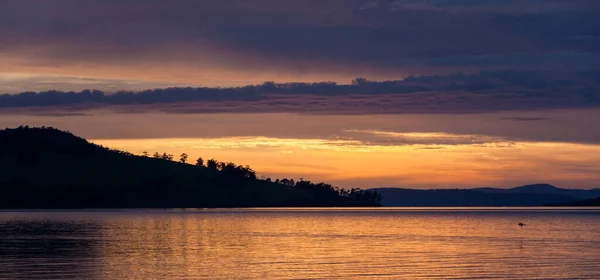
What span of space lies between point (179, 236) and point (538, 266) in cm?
6769

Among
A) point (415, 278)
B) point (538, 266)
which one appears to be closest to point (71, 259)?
point (415, 278)

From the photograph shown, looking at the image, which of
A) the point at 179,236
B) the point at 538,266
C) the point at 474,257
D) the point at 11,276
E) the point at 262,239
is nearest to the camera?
the point at 11,276

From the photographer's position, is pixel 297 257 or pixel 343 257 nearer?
pixel 297 257

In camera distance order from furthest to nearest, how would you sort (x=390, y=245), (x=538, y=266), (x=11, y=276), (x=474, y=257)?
1. (x=390, y=245)
2. (x=474, y=257)
3. (x=538, y=266)
4. (x=11, y=276)

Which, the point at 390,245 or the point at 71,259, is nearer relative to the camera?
the point at 71,259

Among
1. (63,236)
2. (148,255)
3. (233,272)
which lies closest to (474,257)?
(233,272)

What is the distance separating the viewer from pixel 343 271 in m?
78.9

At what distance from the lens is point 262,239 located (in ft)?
420

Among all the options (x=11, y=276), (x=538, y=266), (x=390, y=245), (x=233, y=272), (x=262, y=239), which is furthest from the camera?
(x=262, y=239)

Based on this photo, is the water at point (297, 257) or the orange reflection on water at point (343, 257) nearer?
the water at point (297, 257)

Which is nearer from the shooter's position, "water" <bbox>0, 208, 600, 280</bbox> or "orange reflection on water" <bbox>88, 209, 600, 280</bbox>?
"water" <bbox>0, 208, 600, 280</bbox>

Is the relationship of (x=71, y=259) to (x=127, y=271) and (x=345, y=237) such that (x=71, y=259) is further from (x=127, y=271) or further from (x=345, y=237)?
(x=345, y=237)

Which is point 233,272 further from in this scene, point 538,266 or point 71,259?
point 538,266

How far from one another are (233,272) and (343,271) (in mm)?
9820
